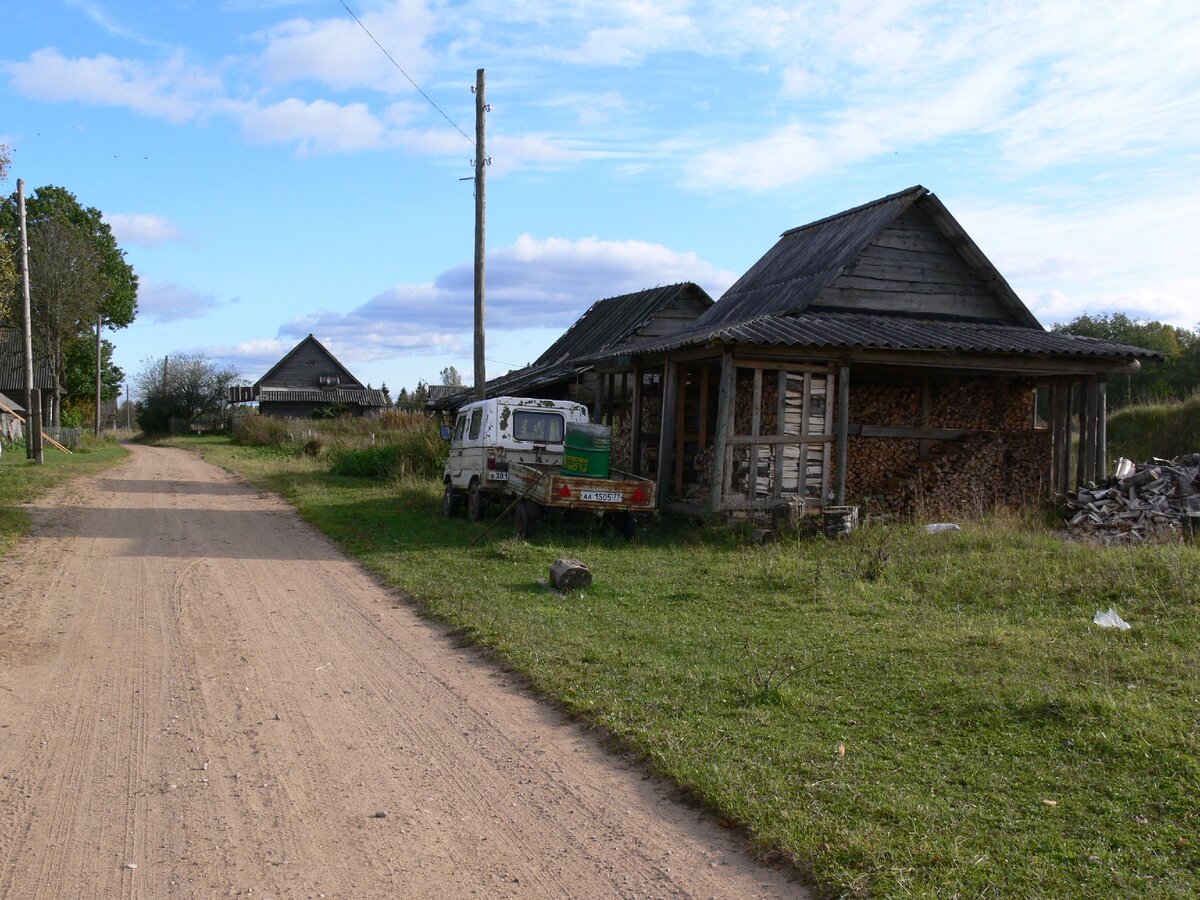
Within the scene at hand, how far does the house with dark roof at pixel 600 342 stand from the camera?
23.5m

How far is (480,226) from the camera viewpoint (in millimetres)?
21500

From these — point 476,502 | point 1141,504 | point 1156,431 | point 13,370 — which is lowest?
point 476,502

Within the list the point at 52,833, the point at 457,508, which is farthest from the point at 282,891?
the point at 457,508

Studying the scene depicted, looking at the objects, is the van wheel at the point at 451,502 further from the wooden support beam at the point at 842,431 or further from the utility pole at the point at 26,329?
the utility pole at the point at 26,329

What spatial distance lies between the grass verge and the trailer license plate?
7.38 m

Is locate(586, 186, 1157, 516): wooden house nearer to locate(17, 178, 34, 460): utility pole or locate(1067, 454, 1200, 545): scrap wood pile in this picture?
locate(1067, 454, 1200, 545): scrap wood pile

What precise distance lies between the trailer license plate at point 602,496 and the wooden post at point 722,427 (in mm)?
1661

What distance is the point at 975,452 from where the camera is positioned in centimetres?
1767

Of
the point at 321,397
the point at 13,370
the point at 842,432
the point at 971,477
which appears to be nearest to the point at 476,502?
the point at 842,432

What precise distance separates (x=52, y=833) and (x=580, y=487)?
386 inches

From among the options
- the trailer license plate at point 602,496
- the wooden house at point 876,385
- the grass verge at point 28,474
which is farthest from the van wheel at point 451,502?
the grass verge at point 28,474

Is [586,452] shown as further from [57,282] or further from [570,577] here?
[57,282]

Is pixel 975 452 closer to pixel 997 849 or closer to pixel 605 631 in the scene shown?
pixel 605 631

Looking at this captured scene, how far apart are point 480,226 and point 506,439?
21.7ft
